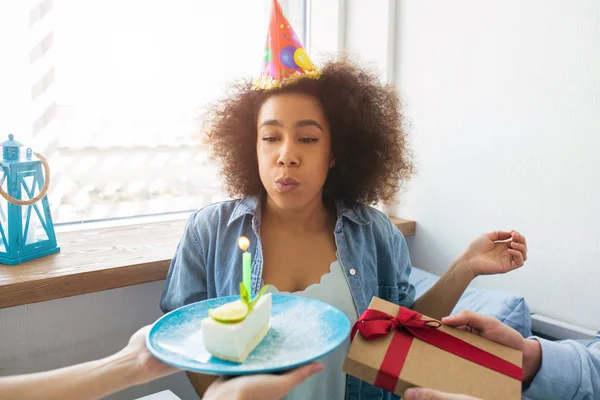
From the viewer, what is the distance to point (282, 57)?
1.17 meters

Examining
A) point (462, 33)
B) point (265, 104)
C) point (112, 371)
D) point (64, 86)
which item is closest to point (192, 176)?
point (64, 86)

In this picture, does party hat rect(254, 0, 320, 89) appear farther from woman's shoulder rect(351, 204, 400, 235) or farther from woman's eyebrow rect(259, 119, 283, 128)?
woman's shoulder rect(351, 204, 400, 235)

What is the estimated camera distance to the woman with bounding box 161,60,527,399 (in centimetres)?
115

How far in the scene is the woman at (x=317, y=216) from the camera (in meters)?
1.15

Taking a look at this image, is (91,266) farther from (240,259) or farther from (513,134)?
(513,134)

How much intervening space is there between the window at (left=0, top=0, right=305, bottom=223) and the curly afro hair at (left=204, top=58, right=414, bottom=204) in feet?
0.60

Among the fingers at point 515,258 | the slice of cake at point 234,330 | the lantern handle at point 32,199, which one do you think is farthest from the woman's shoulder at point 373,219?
the lantern handle at point 32,199

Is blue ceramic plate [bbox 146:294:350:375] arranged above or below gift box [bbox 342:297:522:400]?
above

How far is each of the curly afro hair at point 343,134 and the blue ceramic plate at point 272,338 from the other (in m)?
0.43

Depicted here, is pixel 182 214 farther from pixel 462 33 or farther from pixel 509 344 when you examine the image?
pixel 509 344

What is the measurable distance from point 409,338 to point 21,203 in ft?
2.94

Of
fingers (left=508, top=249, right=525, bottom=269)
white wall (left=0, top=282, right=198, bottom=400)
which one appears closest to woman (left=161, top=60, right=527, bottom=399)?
fingers (left=508, top=249, right=525, bottom=269)

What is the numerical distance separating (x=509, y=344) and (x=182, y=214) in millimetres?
1259

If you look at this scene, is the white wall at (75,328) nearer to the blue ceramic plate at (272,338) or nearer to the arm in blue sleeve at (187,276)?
the arm in blue sleeve at (187,276)
